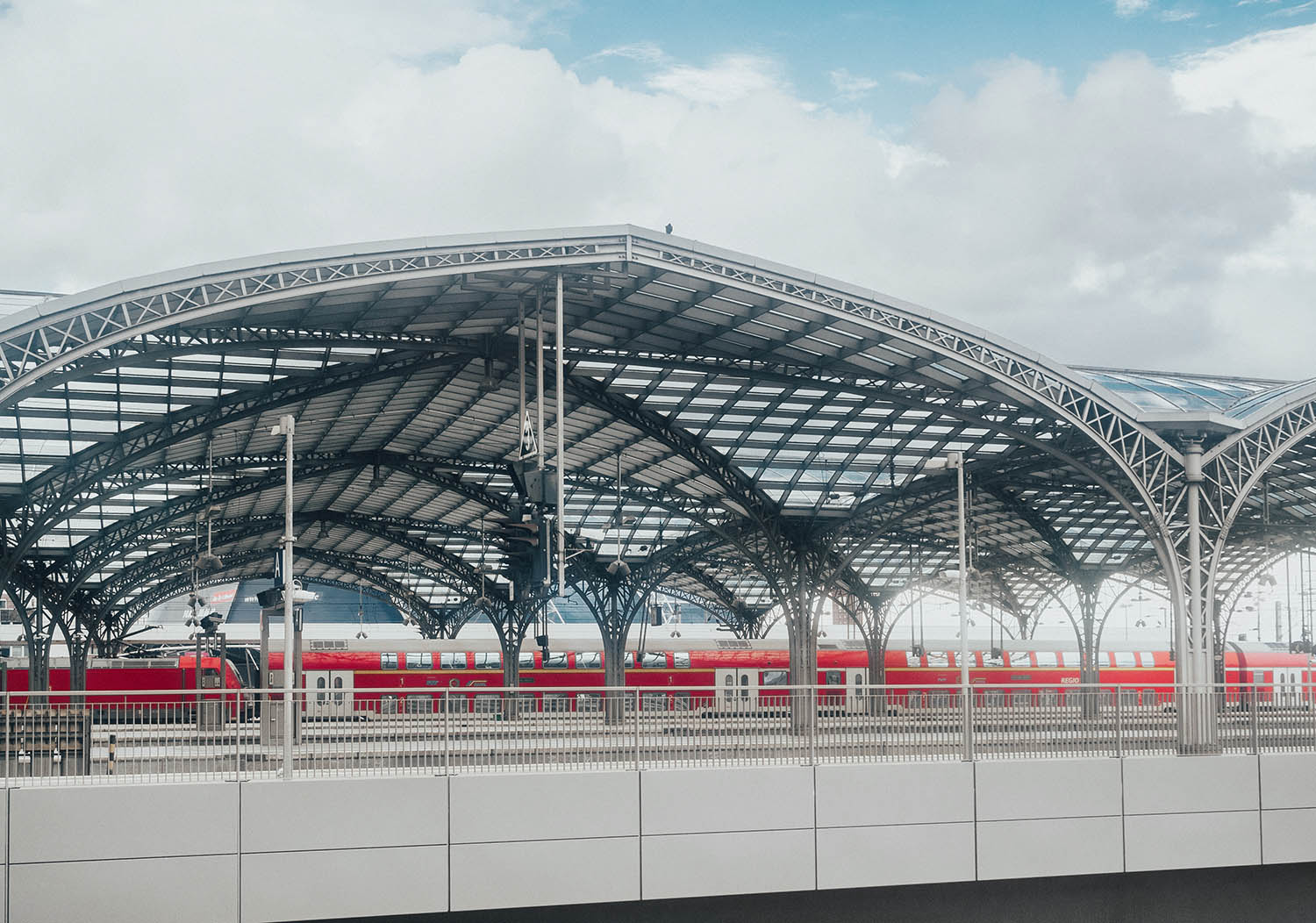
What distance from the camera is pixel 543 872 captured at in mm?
16438

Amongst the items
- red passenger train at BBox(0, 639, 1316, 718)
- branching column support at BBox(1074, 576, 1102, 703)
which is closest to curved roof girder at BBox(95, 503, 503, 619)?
red passenger train at BBox(0, 639, 1316, 718)

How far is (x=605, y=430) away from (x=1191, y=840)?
2867cm

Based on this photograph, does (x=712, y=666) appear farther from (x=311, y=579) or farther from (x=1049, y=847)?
(x=1049, y=847)

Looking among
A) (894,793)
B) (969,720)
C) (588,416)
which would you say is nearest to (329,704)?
(894,793)

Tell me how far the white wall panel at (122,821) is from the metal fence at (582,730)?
0.50m

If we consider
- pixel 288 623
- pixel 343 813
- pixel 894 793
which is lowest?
pixel 894 793

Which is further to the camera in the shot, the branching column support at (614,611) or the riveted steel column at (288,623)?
the branching column support at (614,611)

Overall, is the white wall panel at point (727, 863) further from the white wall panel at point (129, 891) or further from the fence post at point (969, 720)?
the white wall panel at point (129, 891)

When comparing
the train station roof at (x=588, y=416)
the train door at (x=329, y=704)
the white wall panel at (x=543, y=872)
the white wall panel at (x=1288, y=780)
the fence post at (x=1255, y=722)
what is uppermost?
the train station roof at (x=588, y=416)

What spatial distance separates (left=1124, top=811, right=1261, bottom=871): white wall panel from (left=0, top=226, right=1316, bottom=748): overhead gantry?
9.66 m

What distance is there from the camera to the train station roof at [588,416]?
2722 centimetres

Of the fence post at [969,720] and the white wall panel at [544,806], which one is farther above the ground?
the fence post at [969,720]

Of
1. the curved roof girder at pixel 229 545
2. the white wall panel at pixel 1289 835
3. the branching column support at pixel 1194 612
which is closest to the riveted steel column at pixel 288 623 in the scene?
the white wall panel at pixel 1289 835

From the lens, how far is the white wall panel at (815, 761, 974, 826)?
17.6 m
